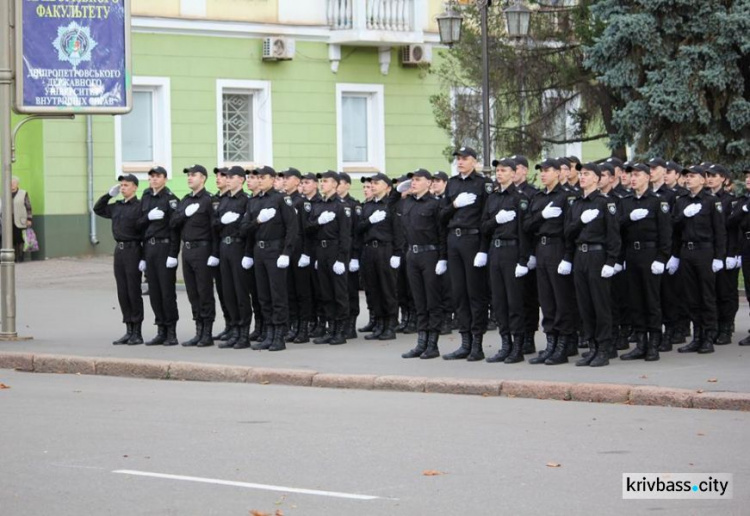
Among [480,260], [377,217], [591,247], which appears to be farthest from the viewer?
[377,217]

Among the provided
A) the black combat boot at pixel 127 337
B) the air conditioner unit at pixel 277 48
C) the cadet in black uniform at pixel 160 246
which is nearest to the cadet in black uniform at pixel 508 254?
the cadet in black uniform at pixel 160 246

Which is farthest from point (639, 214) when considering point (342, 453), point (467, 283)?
point (342, 453)

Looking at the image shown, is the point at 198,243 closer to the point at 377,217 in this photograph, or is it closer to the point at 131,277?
the point at 131,277

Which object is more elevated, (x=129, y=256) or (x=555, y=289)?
(x=129, y=256)

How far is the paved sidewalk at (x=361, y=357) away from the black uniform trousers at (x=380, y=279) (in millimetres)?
437

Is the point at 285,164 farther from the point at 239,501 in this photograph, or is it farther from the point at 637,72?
the point at 239,501

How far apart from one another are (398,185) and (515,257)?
138 inches

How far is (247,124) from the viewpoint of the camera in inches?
1427

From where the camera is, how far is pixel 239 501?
908cm

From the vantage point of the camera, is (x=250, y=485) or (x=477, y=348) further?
(x=477, y=348)

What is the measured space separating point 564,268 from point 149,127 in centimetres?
2025

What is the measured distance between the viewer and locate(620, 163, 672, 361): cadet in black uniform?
16281mm

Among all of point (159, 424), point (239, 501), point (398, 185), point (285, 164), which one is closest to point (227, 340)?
point (398, 185)

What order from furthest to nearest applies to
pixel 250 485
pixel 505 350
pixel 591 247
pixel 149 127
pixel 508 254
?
pixel 149 127 < pixel 505 350 < pixel 508 254 < pixel 591 247 < pixel 250 485
